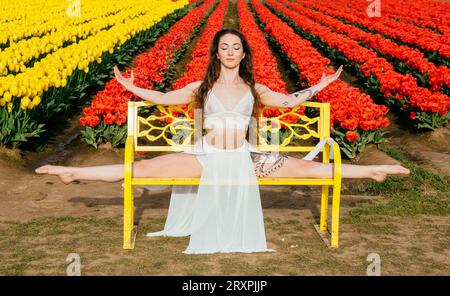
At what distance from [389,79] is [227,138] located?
26.3ft

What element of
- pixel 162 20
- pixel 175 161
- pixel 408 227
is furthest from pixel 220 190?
pixel 162 20

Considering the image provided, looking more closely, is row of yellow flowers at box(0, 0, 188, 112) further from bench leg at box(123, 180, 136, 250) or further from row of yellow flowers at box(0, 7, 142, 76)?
bench leg at box(123, 180, 136, 250)

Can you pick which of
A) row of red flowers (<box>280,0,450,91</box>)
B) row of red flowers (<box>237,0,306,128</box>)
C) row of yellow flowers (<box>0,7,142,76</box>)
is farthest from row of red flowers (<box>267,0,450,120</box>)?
row of yellow flowers (<box>0,7,142,76</box>)

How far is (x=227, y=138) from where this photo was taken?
5.57m

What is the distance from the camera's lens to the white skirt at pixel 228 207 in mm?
5336

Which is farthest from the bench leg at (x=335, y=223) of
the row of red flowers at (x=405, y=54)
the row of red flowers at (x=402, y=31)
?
the row of red flowers at (x=402, y=31)

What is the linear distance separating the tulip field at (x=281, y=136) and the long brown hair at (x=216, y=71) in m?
0.56

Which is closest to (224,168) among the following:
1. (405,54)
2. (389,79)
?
(389,79)

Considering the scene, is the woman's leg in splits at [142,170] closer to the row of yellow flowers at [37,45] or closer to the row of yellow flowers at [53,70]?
the row of yellow flowers at [53,70]

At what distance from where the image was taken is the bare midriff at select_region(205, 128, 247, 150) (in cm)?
557

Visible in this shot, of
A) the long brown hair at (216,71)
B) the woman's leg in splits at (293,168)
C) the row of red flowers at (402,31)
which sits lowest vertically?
the woman's leg in splits at (293,168)

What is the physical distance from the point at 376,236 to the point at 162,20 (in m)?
23.2

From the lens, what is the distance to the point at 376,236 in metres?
5.72

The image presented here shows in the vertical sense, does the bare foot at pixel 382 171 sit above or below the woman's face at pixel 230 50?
below
